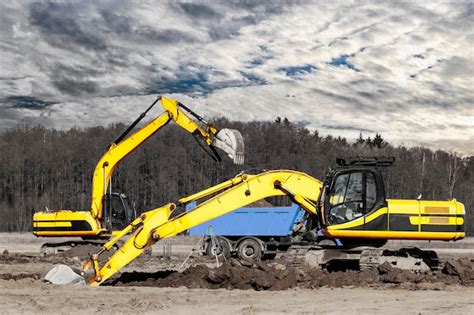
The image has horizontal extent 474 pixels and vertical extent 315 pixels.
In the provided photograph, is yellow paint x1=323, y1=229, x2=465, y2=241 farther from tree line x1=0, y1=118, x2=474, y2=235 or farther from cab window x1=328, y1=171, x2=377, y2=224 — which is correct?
tree line x1=0, y1=118, x2=474, y2=235

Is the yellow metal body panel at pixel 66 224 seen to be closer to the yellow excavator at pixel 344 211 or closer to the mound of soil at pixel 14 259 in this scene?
the mound of soil at pixel 14 259

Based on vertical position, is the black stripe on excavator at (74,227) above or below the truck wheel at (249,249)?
above

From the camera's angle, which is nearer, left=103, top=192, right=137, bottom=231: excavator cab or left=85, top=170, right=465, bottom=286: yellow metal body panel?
left=85, top=170, right=465, bottom=286: yellow metal body panel

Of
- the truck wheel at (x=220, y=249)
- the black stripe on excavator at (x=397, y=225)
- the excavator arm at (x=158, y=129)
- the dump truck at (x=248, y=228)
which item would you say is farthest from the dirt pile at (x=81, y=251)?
the black stripe on excavator at (x=397, y=225)

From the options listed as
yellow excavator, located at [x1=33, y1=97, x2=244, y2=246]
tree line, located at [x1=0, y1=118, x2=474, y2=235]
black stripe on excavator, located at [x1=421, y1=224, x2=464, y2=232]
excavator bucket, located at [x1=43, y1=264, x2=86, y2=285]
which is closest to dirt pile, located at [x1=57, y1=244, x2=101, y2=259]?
yellow excavator, located at [x1=33, y1=97, x2=244, y2=246]

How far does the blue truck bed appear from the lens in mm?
23250

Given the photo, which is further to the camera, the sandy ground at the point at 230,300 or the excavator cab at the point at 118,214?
the excavator cab at the point at 118,214

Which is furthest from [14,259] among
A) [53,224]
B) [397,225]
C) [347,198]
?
[397,225]

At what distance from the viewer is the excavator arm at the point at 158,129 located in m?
16.9

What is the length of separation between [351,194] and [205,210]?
364cm

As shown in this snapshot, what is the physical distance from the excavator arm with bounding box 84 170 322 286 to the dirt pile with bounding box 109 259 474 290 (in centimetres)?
148

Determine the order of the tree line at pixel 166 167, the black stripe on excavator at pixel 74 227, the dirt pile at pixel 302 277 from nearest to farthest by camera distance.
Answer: the dirt pile at pixel 302 277
the black stripe on excavator at pixel 74 227
the tree line at pixel 166 167

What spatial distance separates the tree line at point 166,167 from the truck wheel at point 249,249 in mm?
36838

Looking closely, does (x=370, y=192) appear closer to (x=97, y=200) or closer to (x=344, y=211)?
(x=344, y=211)
